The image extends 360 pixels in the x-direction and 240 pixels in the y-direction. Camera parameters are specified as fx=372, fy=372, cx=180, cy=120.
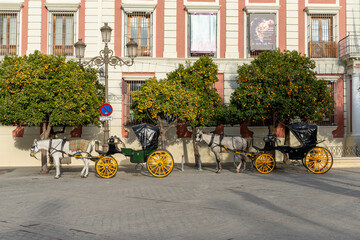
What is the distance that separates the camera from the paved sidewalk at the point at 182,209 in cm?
625

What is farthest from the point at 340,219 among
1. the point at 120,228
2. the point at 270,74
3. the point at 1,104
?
the point at 1,104

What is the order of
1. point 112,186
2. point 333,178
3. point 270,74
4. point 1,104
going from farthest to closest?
point 270,74, point 1,104, point 333,178, point 112,186

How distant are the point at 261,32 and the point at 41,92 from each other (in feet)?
40.9

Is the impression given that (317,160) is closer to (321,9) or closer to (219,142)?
(219,142)

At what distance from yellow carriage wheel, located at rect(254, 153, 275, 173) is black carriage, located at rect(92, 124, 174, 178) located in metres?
3.58

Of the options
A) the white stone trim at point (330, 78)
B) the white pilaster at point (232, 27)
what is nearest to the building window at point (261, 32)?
the white pilaster at point (232, 27)

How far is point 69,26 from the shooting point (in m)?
20.8

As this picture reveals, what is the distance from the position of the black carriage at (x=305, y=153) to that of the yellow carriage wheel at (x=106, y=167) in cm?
566

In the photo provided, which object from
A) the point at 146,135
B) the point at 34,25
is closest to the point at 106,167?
the point at 146,135

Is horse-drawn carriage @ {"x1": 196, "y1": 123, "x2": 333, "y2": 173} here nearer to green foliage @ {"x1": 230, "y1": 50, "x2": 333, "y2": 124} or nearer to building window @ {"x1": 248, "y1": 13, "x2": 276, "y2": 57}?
green foliage @ {"x1": 230, "y1": 50, "x2": 333, "y2": 124}

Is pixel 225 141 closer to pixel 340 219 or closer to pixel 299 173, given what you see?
pixel 299 173

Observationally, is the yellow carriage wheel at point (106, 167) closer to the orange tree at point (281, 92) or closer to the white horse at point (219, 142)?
the white horse at point (219, 142)

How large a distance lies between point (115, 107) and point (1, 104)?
22.3ft

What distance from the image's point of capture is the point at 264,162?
15.0 metres
